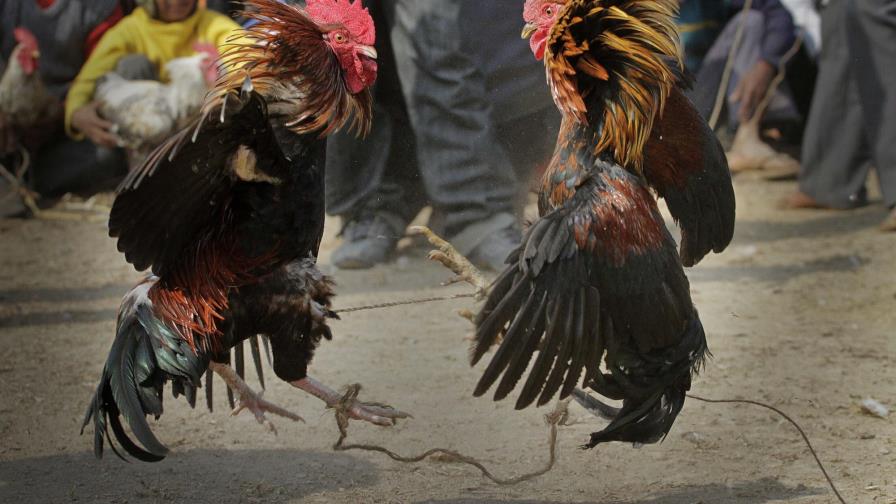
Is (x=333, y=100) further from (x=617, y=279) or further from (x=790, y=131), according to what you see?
(x=790, y=131)

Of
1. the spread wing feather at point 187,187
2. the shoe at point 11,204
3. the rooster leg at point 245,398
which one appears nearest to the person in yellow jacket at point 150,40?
the shoe at point 11,204

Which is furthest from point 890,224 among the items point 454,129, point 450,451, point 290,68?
point 290,68

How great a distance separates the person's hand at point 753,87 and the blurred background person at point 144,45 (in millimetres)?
3635

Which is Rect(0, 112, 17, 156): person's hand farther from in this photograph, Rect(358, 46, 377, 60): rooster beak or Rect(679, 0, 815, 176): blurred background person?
Rect(358, 46, 377, 60): rooster beak

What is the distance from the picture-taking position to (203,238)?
3059 mm

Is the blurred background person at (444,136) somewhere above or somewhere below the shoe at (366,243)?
above

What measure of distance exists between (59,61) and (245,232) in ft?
18.2

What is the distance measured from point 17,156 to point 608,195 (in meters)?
5.99

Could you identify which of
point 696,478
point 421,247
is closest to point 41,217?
point 421,247

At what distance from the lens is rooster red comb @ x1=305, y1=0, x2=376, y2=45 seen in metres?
3.12

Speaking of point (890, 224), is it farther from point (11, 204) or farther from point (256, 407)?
point (11, 204)

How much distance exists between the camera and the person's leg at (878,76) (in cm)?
632

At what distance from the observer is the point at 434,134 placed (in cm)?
556

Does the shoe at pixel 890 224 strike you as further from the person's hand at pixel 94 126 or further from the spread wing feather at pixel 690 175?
the person's hand at pixel 94 126
